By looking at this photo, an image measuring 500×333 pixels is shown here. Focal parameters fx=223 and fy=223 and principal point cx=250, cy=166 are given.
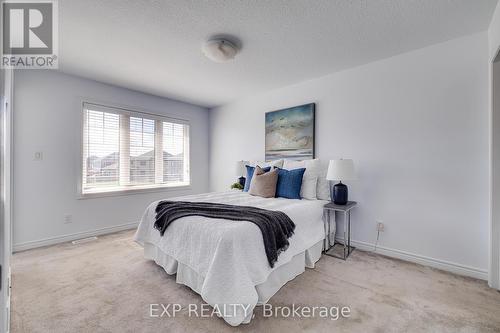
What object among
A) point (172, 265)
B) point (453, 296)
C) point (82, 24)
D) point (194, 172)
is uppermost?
point (82, 24)

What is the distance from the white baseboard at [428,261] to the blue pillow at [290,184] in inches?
41.4

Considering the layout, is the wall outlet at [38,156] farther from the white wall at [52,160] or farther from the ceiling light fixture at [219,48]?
the ceiling light fixture at [219,48]

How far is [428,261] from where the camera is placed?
2465 millimetres

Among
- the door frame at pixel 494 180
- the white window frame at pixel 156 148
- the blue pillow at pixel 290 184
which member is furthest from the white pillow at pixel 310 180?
the white window frame at pixel 156 148

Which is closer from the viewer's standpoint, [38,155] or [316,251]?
[316,251]

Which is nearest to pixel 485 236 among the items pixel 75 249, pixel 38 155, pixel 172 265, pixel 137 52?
pixel 172 265

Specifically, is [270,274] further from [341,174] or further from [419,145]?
[419,145]

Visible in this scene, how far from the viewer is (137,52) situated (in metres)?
2.62

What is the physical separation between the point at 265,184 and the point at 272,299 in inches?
56.9

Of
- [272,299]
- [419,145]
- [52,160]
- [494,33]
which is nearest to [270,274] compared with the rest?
[272,299]

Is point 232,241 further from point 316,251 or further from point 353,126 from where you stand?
point 353,126

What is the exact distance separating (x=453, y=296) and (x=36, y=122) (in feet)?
16.5

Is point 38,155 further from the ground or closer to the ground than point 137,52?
closer to the ground

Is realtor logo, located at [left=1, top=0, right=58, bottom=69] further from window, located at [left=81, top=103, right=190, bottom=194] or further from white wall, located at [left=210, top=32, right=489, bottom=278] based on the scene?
white wall, located at [left=210, top=32, right=489, bottom=278]
